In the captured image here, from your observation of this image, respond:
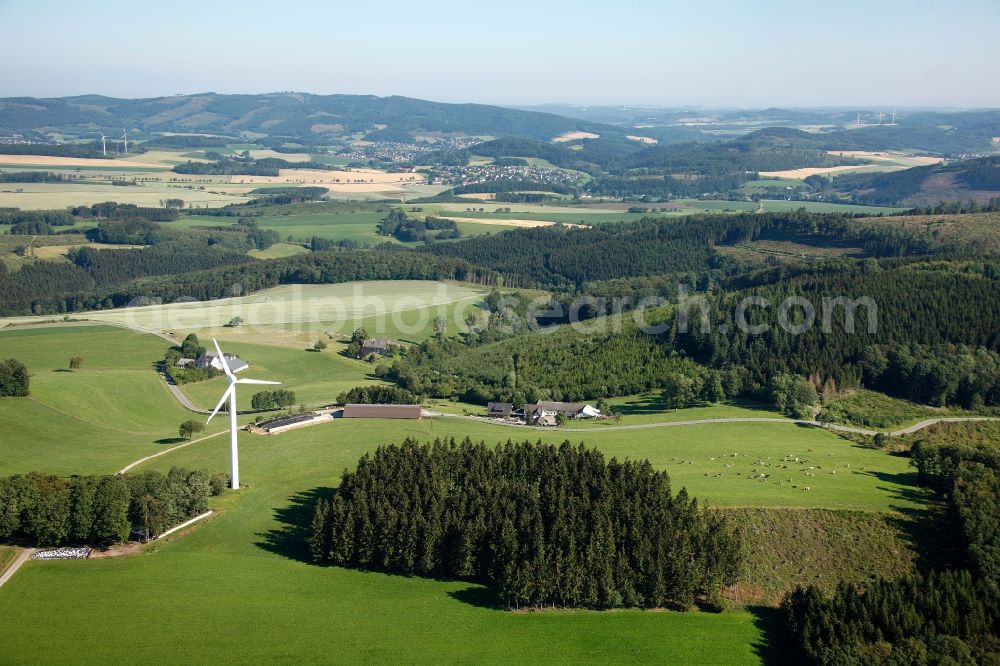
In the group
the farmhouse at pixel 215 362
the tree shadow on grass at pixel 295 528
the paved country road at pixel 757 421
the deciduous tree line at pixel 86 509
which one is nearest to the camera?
the deciduous tree line at pixel 86 509

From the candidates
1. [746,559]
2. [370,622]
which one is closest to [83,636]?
[370,622]

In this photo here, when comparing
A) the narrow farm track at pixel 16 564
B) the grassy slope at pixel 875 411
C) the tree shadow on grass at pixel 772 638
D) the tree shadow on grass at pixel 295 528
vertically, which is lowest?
the tree shadow on grass at pixel 772 638

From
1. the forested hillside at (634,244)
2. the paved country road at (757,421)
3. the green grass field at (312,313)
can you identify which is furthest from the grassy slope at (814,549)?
the forested hillside at (634,244)

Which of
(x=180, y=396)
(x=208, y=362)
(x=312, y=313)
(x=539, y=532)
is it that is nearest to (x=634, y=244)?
(x=312, y=313)

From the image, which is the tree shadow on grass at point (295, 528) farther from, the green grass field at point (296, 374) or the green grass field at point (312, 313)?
the green grass field at point (312, 313)

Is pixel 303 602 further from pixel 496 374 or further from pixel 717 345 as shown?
pixel 717 345

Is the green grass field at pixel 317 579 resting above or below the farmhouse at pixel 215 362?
below

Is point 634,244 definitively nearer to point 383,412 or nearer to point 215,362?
point 215,362
